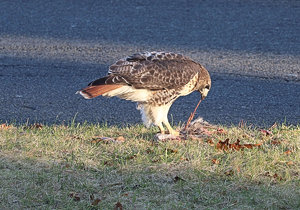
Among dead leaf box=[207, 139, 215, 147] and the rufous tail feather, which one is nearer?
the rufous tail feather

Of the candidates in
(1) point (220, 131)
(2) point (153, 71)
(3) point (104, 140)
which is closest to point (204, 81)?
(1) point (220, 131)

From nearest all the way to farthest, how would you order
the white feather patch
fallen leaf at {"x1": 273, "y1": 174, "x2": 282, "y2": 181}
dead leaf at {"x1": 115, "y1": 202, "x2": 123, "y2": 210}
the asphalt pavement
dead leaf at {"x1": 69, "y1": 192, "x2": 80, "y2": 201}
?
dead leaf at {"x1": 115, "y1": 202, "x2": 123, "y2": 210} → dead leaf at {"x1": 69, "y1": 192, "x2": 80, "y2": 201} → fallen leaf at {"x1": 273, "y1": 174, "x2": 282, "y2": 181} → the white feather patch → the asphalt pavement

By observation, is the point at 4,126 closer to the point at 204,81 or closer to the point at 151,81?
the point at 151,81

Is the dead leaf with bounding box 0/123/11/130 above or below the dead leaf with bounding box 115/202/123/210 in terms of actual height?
below

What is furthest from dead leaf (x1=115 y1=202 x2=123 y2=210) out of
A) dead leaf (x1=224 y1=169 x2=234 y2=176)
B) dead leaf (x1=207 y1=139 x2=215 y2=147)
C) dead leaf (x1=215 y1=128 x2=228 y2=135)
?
dead leaf (x1=215 y1=128 x2=228 y2=135)

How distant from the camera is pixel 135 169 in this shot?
3770mm

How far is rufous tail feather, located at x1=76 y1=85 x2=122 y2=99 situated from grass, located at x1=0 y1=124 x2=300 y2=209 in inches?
20.2

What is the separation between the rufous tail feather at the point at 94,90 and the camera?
4.07 metres

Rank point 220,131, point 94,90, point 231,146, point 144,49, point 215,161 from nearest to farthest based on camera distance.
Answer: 1. point 215,161
2. point 94,90
3. point 231,146
4. point 220,131
5. point 144,49

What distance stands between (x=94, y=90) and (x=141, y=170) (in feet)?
3.04

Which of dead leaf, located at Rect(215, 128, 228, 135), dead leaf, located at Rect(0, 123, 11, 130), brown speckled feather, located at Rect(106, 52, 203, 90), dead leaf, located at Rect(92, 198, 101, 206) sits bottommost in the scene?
dead leaf, located at Rect(0, 123, 11, 130)

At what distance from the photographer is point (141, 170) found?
376cm

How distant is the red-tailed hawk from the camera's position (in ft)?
Answer: 14.1

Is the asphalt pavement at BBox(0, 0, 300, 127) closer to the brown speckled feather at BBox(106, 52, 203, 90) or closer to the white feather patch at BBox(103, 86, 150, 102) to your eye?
the white feather patch at BBox(103, 86, 150, 102)
